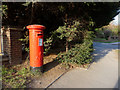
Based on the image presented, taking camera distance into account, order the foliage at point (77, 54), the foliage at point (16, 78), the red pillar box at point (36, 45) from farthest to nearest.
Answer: the foliage at point (77, 54) < the red pillar box at point (36, 45) < the foliage at point (16, 78)

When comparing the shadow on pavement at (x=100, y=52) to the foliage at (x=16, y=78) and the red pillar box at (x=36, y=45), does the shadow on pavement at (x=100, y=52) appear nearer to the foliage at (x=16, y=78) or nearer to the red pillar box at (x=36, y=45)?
the red pillar box at (x=36, y=45)

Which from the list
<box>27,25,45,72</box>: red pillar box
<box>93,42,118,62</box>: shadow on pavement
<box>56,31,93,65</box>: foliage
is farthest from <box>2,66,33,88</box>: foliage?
<box>93,42,118,62</box>: shadow on pavement

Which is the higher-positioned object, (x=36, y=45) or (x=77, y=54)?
(x=36, y=45)

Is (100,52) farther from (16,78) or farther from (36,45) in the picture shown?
(16,78)

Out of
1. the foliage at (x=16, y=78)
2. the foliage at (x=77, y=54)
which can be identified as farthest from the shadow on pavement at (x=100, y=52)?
the foliage at (x=16, y=78)

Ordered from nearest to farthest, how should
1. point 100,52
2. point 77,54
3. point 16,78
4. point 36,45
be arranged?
point 16,78 → point 36,45 → point 77,54 → point 100,52

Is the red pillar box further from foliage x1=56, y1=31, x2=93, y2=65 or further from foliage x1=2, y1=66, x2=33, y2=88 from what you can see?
foliage x1=56, y1=31, x2=93, y2=65

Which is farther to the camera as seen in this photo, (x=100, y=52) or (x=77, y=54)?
(x=100, y=52)

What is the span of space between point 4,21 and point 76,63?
160 inches

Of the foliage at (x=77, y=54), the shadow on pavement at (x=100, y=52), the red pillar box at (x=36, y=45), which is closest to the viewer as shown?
the red pillar box at (x=36, y=45)

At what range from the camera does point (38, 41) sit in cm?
305

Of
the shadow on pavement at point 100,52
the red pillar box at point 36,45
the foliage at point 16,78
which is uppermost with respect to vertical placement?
the red pillar box at point 36,45

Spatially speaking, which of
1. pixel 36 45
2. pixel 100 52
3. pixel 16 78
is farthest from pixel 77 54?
pixel 100 52

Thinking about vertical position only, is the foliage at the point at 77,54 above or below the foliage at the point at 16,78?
above
